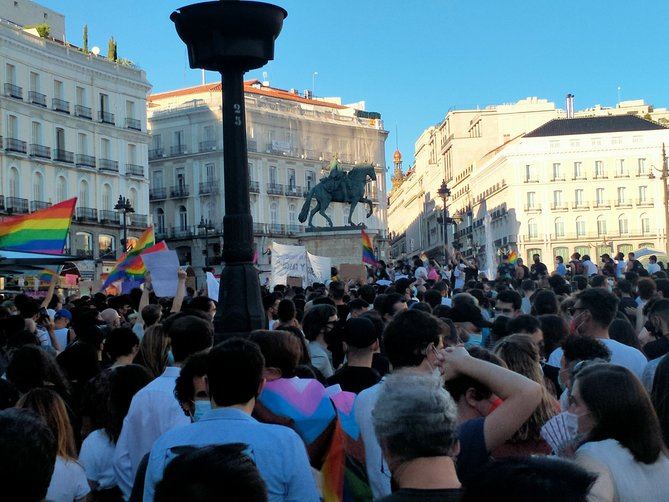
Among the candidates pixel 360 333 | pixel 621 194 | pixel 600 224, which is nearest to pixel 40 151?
pixel 600 224

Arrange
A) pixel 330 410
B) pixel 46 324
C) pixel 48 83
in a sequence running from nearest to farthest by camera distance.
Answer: pixel 330 410
pixel 46 324
pixel 48 83

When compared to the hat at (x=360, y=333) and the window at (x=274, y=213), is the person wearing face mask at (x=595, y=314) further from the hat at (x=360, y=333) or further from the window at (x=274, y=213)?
the window at (x=274, y=213)

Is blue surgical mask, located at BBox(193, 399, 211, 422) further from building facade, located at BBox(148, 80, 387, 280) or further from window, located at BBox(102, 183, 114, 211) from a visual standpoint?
building facade, located at BBox(148, 80, 387, 280)

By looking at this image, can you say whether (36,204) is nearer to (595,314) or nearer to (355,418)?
(595,314)

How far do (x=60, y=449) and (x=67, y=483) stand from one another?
0.21 m

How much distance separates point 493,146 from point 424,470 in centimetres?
10659

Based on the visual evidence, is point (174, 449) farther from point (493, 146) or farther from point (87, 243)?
point (493, 146)

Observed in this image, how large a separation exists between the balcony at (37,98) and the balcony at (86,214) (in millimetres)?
6592

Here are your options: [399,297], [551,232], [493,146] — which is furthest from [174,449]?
[493,146]

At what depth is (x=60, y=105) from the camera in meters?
60.7

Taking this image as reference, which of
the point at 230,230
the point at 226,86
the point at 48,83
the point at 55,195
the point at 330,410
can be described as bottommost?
the point at 330,410

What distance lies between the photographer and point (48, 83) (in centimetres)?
5981

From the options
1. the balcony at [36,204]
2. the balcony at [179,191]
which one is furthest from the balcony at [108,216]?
the balcony at [179,191]

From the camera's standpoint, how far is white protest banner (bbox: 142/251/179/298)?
13805 mm
